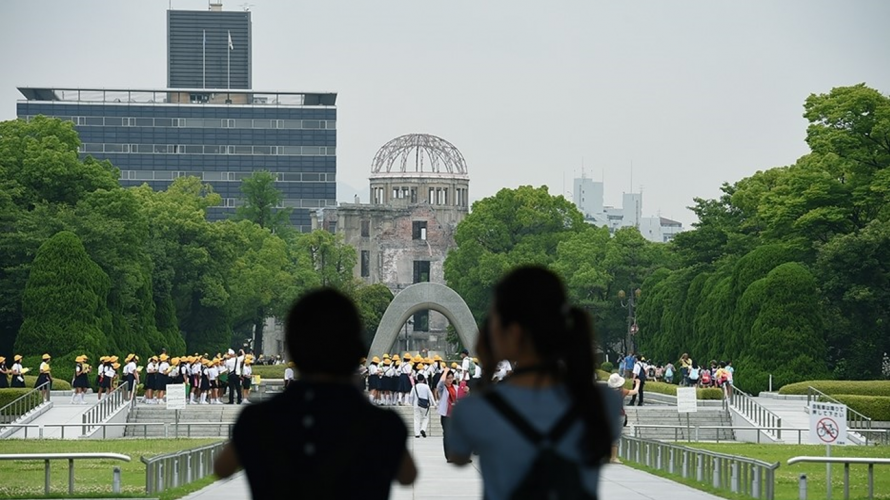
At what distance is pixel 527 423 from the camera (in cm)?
675

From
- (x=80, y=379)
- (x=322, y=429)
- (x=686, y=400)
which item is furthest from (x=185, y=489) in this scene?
(x=80, y=379)

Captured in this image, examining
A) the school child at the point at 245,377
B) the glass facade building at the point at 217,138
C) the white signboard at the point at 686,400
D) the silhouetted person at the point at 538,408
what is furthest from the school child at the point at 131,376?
the glass facade building at the point at 217,138

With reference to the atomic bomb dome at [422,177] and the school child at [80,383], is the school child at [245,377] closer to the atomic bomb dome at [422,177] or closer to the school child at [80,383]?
the school child at [80,383]

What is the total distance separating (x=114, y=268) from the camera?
68.2m

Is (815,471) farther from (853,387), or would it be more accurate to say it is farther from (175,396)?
(853,387)

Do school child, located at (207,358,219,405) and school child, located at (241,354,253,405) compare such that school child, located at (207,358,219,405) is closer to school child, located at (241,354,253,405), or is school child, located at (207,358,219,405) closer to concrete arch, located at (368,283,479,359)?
school child, located at (241,354,253,405)

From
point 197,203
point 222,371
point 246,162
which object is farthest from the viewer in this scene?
point 246,162

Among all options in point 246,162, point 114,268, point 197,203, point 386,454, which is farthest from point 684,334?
point 246,162

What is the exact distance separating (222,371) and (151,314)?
17777 mm

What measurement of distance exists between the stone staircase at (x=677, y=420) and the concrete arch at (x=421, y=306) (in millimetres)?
20661

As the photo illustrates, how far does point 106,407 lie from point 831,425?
2810cm

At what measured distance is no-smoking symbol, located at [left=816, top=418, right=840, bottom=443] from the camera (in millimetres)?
23656

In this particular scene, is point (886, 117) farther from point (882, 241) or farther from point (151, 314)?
point (151, 314)

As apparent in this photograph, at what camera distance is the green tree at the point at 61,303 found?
61469 millimetres
